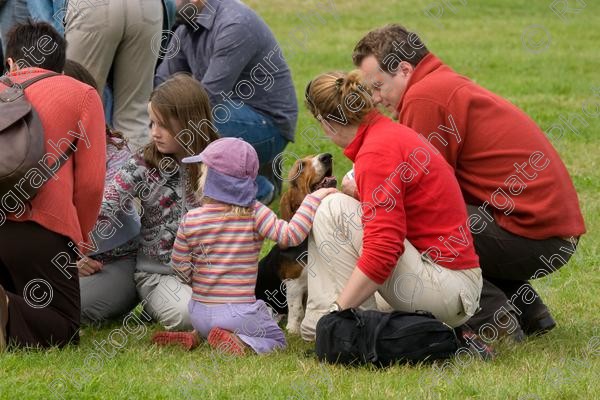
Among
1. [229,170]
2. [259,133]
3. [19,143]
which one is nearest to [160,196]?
[229,170]

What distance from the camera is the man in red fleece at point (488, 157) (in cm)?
545

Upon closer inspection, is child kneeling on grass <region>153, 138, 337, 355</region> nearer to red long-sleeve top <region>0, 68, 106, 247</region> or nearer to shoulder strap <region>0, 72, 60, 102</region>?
red long-sleeve top <region>0, 68, 106, 247</region>

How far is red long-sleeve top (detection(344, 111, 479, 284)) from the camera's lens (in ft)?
16.3

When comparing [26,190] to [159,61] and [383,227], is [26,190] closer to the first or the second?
[383,227]

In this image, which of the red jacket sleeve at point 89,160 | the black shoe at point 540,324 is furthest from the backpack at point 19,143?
the black shoe at point 540,324

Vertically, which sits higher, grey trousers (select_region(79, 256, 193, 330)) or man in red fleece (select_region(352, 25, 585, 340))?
man in red fleece (select_region(352, 25, 585, 340))

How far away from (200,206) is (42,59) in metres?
1.09

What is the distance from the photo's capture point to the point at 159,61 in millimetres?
8789

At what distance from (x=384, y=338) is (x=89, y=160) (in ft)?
5.06

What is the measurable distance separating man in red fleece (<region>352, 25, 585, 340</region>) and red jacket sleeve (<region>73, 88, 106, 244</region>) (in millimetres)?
1290

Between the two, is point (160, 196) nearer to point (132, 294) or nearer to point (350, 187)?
point (132, 294)

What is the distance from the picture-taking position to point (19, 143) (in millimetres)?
4820

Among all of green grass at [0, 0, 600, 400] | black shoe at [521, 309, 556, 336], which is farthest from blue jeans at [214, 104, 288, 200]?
black shoe at [521, 309, 556, 336]

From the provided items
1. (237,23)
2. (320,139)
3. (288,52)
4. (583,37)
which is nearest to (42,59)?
(237,23)
